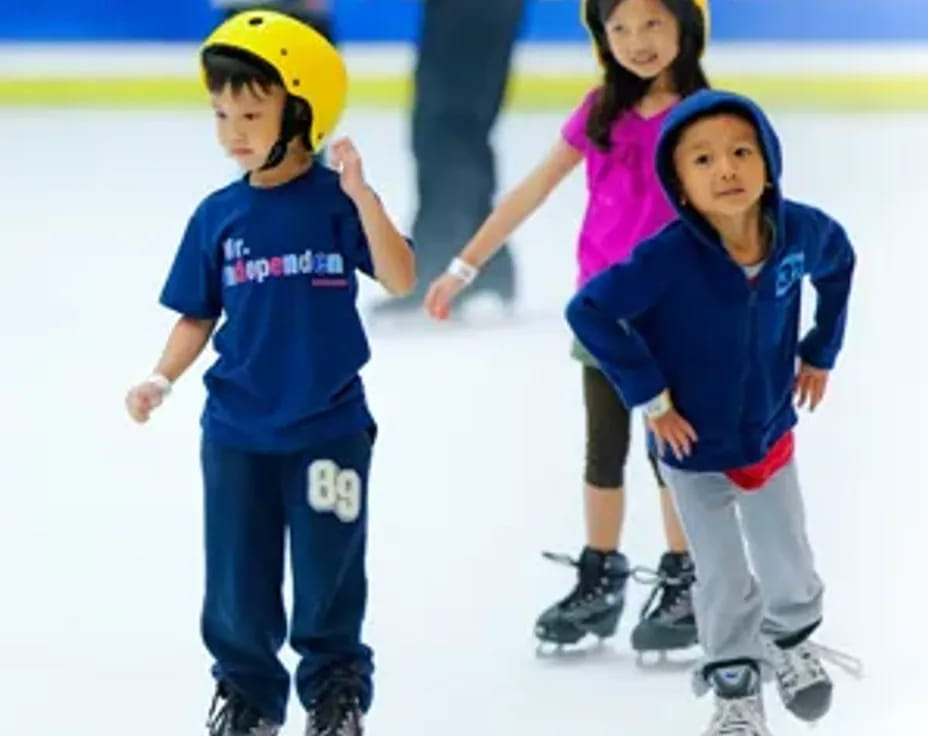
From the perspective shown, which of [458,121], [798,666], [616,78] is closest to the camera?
[798,666]

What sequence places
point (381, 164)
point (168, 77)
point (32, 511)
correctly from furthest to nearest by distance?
1. point (168, 77)
2. point (381, 164)
3. point (32, 511)

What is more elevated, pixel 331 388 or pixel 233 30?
pixel 233 30

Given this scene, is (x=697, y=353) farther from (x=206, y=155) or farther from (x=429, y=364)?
(x=206, y=155)

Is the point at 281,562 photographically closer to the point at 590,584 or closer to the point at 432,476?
the point at 590,584

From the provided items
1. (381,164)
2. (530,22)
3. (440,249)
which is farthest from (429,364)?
(530,22)

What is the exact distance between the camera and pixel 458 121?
3941 millimetres

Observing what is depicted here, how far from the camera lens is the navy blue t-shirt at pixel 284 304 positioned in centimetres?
195

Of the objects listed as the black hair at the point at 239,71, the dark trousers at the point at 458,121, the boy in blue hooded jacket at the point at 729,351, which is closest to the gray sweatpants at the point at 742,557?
the boy in blue hooded jacket at the point at 729,351

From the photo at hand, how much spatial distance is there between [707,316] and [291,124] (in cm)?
36

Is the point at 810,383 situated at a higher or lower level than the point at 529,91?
lower

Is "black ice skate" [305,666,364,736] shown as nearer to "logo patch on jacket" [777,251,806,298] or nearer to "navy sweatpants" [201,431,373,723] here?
"navy sweatpants" [201,431,373,723]

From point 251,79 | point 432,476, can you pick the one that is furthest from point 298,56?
point 432,476

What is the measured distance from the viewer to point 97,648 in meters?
2.39

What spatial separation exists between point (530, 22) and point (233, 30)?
2351 mm
